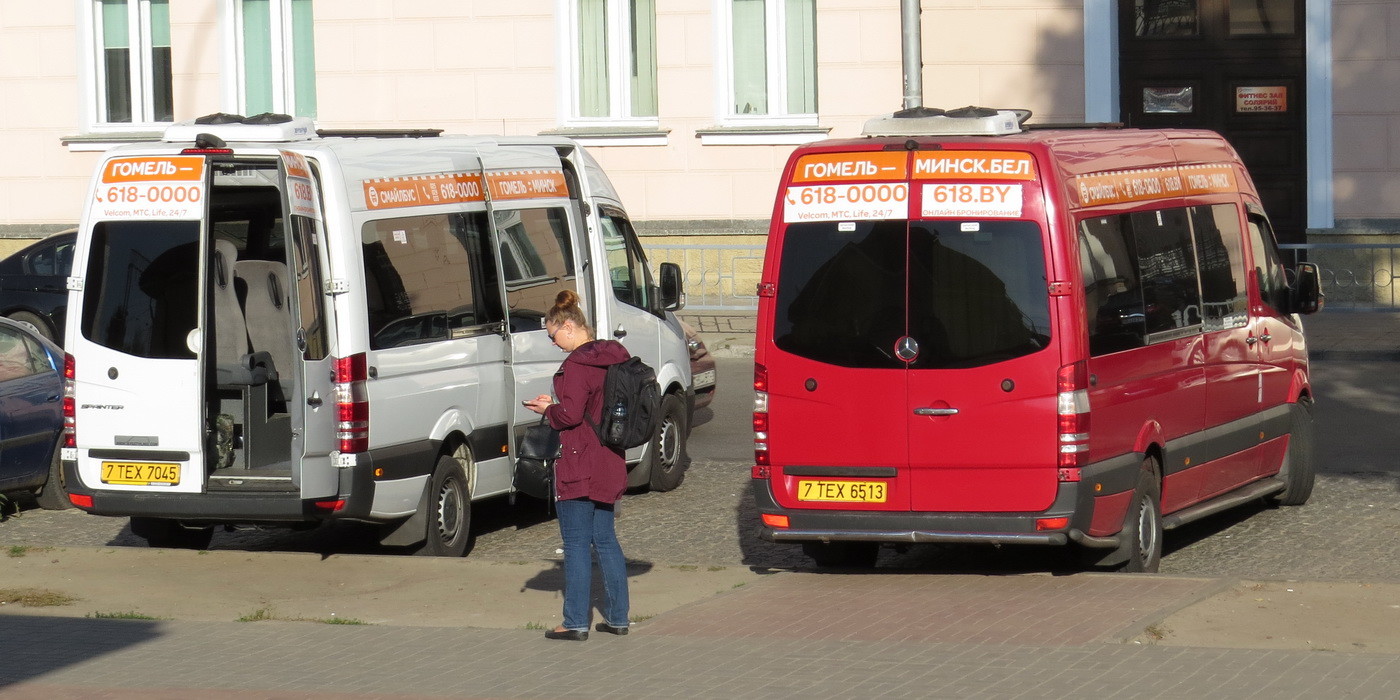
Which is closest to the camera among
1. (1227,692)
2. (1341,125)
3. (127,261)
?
(1227,692)

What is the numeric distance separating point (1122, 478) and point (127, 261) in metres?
5.30

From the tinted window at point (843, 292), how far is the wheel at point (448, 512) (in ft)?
7.25

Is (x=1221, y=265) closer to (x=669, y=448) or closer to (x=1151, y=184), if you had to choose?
(x=1151, y=184)

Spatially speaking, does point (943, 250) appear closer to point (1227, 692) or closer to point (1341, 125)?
point (1227, 692)

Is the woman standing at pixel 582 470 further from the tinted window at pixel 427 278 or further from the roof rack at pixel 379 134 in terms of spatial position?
the roof rack at pixel 379 134

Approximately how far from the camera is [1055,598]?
29.2 ft

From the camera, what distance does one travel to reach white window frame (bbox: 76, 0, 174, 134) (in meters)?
25.7

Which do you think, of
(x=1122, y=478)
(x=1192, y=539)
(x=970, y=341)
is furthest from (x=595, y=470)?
(x=1192, y=539)

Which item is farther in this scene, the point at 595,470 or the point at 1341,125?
the point at 1341,125

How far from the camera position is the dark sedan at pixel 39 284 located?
67.1 feet

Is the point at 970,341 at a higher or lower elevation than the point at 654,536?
higher

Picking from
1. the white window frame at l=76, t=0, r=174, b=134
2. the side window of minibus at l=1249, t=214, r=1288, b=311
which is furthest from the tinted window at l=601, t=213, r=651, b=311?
the white window frame at l=76, t=0, r=174, b=134

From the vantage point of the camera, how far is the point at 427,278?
1048cm

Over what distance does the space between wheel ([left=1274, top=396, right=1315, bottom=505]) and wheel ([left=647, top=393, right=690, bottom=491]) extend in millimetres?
3926
